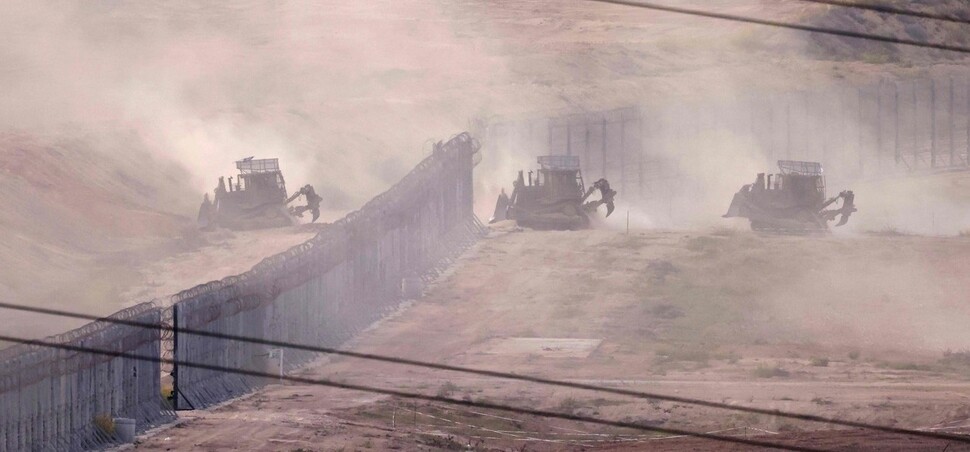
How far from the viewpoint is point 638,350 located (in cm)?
4200

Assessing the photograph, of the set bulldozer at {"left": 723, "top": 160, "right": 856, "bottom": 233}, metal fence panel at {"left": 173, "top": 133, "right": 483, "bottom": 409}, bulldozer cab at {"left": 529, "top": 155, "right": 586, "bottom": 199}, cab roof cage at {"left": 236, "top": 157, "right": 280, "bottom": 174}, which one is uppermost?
cab roof cage at {"left": 236, "top": 157, "right": 280, "bottom": 174}

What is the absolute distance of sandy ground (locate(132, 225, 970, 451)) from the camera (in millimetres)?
30672

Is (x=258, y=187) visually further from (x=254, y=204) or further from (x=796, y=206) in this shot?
(x=796, y=206)

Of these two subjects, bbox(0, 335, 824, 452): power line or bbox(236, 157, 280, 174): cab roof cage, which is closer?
bbox(0, 335, 824, 452): power line

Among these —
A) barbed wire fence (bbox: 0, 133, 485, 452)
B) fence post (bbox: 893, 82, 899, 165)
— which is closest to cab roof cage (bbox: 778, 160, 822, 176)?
barbed wire fence (bbox: 0, 133, 485, 452)

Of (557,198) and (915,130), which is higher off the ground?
(915,130)

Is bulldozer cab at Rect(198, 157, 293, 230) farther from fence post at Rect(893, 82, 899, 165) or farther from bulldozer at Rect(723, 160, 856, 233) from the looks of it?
fence post at Rect(893, 82, 899, 165)

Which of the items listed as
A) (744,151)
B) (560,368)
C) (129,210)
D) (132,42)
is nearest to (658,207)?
(744,151)

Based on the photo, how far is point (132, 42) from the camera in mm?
113250

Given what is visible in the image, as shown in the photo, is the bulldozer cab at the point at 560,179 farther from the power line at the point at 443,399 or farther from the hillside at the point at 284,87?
the power line at the point at 443,399

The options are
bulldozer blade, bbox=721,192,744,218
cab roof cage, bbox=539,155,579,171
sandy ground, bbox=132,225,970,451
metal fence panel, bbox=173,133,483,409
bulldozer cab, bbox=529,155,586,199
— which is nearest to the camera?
sandy ground, bbox=132,225,970,451

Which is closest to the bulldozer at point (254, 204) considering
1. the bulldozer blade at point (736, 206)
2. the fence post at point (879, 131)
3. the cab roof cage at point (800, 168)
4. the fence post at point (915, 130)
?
the bulldozer blade at point (736, 206)

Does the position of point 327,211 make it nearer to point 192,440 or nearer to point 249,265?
point 249,265

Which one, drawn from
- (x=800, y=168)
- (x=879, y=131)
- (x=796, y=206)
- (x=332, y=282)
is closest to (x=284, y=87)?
(x=879, y=131)
